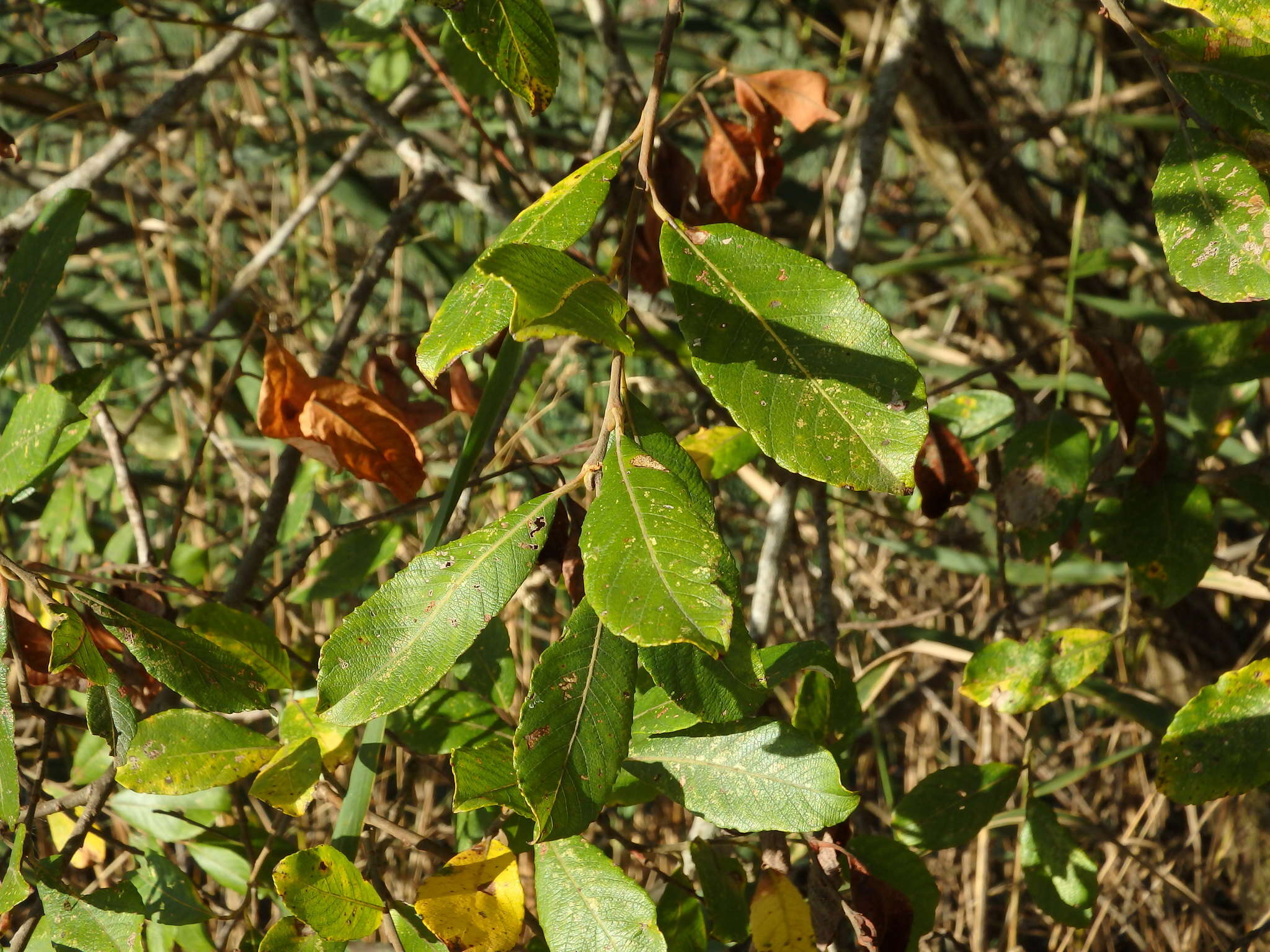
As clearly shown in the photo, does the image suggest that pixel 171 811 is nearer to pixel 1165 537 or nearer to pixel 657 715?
pixel 657 715

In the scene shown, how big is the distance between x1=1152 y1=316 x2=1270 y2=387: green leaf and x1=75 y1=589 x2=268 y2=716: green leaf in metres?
0.90

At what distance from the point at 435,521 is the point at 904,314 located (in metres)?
1.43

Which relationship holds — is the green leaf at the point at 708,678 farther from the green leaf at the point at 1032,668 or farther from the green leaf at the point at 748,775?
the green leaf at the point at 1032,668

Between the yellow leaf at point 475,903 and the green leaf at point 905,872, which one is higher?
the yellow leaf at point 475,903

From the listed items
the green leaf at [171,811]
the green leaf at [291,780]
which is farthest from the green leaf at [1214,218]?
the green leaf at [171,811]

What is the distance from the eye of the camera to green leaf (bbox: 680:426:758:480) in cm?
92

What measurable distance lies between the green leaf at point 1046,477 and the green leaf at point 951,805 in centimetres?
22

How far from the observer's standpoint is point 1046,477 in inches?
36.0

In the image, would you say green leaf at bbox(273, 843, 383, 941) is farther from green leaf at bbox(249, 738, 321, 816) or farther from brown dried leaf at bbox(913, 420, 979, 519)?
brown dried leaf at bbox(913, 420, 979, 519)

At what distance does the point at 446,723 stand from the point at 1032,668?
52cm

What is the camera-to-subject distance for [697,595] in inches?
19.0

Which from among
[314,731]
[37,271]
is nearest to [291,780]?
[314,731]

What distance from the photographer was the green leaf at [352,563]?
1.12 metres

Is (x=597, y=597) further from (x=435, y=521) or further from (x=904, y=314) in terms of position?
(x=904, y=314)
